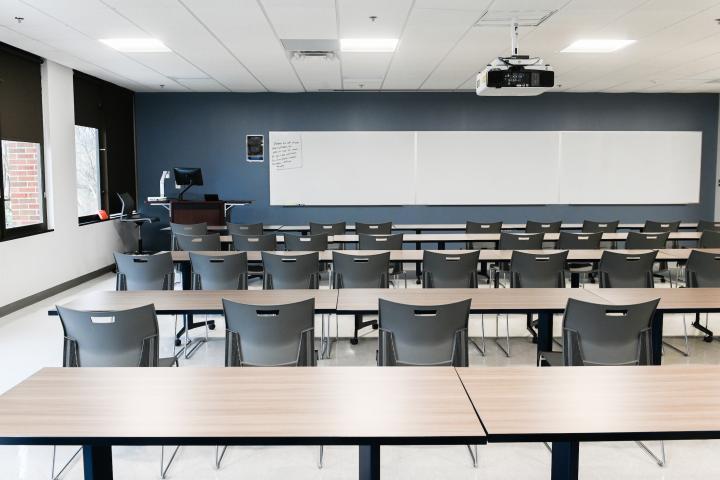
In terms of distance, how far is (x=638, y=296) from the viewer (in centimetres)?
405

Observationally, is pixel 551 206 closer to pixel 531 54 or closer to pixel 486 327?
pixel 531 54

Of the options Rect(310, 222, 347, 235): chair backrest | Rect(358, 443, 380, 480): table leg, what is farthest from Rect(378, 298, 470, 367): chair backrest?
Rect(310, 222, 347, 235): chair backrest

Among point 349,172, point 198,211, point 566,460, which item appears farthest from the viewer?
point 349,172

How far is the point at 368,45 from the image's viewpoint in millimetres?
7090

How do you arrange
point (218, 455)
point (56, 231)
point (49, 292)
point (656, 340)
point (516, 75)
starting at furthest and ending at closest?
point (56, 231) < point (49, 292) < point (516, 75) < point (656, 340) < point (218, 455)

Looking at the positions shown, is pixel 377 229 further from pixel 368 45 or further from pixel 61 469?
pixel 61 469

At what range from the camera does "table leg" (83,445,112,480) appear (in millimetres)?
2023

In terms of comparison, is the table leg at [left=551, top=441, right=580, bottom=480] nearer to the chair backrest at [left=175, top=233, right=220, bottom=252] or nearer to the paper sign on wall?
the chair backrest at [left=175, top=233, right=220, bottom=252]

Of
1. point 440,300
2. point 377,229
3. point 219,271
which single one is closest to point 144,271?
point 219,271

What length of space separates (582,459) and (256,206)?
352 inches

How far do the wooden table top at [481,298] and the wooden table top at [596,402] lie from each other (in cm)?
130

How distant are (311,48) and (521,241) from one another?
3.45m

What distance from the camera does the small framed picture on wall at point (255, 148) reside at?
1118 centimetres

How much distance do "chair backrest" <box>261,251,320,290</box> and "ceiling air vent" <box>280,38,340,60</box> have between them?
2.92 metres
